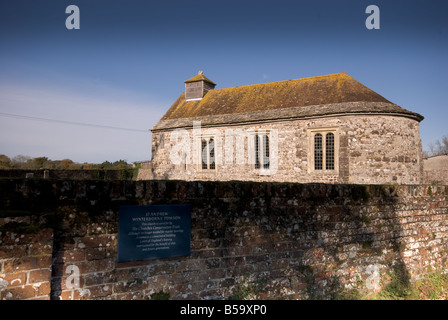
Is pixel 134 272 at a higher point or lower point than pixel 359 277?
higher

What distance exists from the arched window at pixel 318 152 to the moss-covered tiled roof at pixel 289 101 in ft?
4.65

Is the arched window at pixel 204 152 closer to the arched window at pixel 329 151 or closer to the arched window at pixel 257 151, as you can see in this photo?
the arched window at pixel 257 151

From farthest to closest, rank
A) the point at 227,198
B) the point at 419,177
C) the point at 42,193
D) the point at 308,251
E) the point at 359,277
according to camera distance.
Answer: the point at 419,177 < the point at 359,277 < the point at 308,251 < the point at 227,198 < the point at 42,193

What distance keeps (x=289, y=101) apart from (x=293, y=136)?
283cm

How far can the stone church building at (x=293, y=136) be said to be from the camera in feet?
60.2

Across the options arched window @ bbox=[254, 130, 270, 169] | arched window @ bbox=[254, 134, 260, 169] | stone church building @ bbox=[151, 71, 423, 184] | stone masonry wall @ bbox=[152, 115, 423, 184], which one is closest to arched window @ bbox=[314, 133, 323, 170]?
stone church building @ bbox=[151, 71, 423, 184]

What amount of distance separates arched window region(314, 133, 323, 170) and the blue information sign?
54.6ft

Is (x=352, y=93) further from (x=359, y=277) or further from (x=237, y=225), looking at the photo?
(x=237, y=225)

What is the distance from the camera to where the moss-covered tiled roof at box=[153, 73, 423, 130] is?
62.7 feet

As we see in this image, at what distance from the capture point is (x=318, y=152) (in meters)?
19.6

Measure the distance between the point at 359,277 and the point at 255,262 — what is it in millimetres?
2255

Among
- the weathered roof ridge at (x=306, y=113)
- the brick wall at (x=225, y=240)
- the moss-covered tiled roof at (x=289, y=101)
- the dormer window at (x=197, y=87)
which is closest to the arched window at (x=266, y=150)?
the weathered roof ridge at (x=306, y=113)

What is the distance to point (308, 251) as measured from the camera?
5113 millimetres
